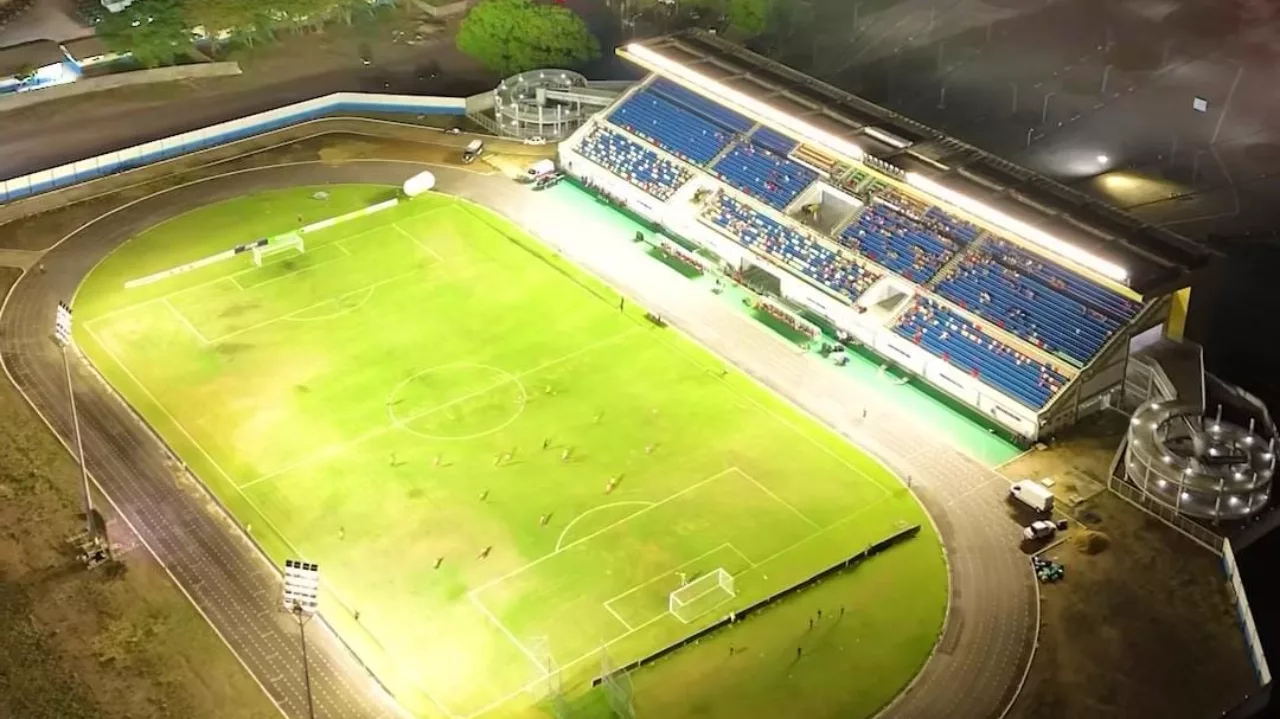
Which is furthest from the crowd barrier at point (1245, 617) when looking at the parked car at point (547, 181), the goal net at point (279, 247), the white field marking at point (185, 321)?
the goal net at point (279, 247)

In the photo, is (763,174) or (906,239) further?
(763,174)

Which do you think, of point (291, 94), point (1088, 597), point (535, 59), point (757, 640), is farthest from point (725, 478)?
point (291, 94)

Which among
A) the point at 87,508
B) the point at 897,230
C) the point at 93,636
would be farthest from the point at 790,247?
the point at 93,636

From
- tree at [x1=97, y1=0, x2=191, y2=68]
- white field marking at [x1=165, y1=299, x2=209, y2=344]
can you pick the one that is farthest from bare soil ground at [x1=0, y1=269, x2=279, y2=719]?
tree at [x1=97, y1=0, x2=191, y2=68]

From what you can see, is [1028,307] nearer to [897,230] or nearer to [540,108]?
[897,230]

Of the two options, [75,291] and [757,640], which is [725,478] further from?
[75,291]

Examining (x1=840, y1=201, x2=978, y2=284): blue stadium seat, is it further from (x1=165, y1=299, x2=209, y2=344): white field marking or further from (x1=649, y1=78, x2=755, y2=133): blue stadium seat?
(x1=165, y1=299, x2=209, y2=344): white field marking
